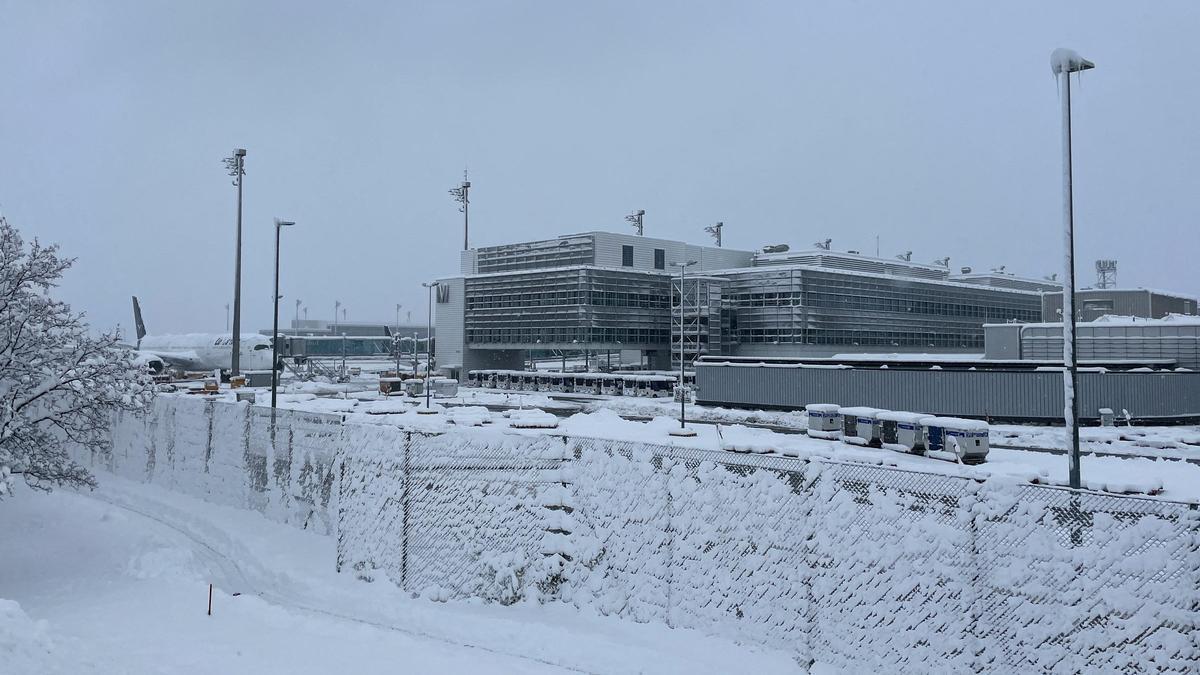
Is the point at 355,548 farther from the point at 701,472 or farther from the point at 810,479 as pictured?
the point at 810,479

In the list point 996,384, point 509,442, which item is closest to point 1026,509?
point 509,442

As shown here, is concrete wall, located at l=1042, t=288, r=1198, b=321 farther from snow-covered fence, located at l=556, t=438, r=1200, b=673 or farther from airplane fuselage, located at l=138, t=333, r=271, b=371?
snow-covered fence, located at l=556, t=438, r=1200, b=673

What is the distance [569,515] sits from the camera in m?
12.9

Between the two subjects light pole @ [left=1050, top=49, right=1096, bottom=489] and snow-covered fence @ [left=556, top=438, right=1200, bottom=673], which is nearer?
snow-covered fence @ [left=556, top=438, right=1200, bottom=673]

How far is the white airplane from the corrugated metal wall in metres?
59.5

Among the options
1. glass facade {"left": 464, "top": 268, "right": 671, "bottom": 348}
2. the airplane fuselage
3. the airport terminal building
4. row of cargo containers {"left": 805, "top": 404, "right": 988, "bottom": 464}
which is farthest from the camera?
the airplane fuselage

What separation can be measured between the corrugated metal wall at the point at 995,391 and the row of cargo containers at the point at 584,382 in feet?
51.0

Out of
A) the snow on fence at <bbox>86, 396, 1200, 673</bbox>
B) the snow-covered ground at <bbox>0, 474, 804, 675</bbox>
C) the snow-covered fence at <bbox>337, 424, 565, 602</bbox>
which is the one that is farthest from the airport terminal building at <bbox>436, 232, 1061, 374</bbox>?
the snow on fence at <bbox>86, 396, 1200, 673</bbox>

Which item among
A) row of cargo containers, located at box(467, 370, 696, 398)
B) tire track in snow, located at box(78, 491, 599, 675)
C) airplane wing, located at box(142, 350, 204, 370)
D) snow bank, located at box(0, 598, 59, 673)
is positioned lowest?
tire track in snow, located at box(78, 491, 599, 675)

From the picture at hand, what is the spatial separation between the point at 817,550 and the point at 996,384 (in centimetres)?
4245

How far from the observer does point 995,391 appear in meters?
47.4

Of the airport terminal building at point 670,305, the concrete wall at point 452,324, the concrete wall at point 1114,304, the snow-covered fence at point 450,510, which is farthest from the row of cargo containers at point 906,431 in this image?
the concrete wall at point 452,324

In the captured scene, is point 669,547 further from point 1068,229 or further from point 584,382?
point 584,382

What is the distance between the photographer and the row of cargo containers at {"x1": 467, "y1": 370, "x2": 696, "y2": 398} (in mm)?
67688
